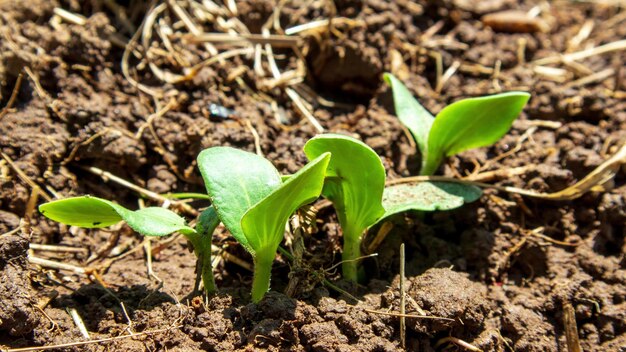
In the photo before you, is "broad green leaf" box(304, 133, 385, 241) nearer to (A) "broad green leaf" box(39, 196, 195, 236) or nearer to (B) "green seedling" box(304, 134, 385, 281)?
(B) "green seedling" box(304, 134, 385, 281)

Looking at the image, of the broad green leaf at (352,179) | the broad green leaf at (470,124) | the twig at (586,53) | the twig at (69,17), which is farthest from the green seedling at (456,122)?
the twig at (69,17)

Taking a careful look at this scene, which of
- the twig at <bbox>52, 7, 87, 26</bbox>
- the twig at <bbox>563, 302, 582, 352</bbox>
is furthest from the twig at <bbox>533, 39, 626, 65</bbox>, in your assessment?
the twig at <bbox>52, 7, 87, 26</bbox>

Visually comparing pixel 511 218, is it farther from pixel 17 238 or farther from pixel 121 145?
pixel 17 238

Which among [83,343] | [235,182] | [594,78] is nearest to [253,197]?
[235,182]

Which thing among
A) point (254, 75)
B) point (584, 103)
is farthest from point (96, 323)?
point (584, 103)

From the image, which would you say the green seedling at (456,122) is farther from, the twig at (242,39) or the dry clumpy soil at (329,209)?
the twig at (242,39)

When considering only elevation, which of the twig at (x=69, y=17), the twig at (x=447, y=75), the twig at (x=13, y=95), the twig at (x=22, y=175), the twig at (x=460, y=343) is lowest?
the twig at (x=460, y=343)
